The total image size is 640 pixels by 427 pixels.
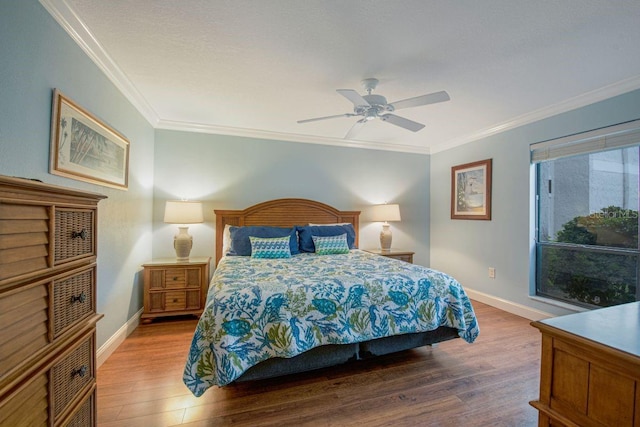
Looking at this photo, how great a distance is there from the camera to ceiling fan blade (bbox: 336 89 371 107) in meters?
2.08

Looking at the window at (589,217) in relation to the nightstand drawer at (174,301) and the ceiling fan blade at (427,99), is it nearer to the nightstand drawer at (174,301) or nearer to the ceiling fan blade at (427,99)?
the ceiling fan blade at (427,99)

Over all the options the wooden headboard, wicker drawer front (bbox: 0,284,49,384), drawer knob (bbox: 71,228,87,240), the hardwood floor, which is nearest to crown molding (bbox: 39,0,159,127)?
drawer knob (bbox: 71,228,87,240)

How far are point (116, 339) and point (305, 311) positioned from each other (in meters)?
1.90

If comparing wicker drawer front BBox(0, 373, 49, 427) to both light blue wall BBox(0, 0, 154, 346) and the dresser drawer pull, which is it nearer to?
the dresser drawer pull

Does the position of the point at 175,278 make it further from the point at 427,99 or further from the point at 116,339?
the point at 427,99

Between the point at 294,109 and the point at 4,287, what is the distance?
284cm

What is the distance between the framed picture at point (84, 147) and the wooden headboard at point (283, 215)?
1376 mm

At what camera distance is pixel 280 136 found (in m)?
4.04

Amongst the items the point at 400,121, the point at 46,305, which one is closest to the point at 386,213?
the point at 400,121

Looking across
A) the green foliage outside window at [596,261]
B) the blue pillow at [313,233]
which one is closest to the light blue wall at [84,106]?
the blue pillow at [313,233]

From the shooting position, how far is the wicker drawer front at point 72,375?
0.96 meters

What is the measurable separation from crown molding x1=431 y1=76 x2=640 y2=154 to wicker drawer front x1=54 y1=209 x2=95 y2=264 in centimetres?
410

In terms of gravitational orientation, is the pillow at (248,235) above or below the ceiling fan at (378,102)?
below

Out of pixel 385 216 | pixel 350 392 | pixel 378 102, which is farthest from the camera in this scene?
pixel 385 216
